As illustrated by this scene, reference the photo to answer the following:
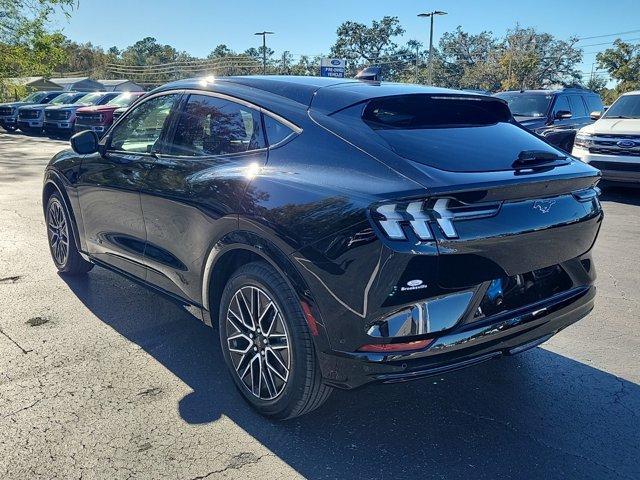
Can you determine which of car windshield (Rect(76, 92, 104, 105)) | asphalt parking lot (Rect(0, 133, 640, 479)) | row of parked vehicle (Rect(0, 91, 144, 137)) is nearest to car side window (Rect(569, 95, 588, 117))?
asphalt parking lot (Rect(0, 133, 640, 479))

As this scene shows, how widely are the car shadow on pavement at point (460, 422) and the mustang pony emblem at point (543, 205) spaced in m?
1.11

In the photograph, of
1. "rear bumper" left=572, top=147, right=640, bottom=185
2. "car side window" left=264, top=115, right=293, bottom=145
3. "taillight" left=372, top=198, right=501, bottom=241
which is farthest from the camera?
"rear bumper" left=572, top=147, right=640, bottom=185

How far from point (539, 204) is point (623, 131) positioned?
7909 mm

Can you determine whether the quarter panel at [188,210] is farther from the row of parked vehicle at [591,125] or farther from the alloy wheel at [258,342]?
the row of parked vehicle at [591,125]

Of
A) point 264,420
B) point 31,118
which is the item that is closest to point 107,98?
point 31,118

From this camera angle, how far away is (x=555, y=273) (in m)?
2.76

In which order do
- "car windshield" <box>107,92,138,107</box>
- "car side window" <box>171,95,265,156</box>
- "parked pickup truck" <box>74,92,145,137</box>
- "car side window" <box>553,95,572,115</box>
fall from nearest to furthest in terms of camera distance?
"car side window" <box>171,95,265,156</box> < "car side window" <box>553,95,572,115</box> < "parked pickup truck" <box>74,92,145,137</box> < "car windshield" <box>107,92,138,107</box>

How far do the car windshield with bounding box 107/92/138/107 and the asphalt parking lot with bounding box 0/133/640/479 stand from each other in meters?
16.6

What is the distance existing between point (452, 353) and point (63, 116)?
2193 cm

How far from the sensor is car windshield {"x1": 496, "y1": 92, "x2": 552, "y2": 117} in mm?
11773

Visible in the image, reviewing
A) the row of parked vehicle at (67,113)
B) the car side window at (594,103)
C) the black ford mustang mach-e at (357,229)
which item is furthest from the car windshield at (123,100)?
the black ford mustang mach-e at (357,229)

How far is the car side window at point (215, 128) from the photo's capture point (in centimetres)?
310

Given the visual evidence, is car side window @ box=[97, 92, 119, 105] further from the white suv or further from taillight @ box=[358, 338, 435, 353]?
taillight @ box=[358, 338, 435, 353]

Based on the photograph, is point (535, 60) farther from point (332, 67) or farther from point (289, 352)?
point (289, 352)
